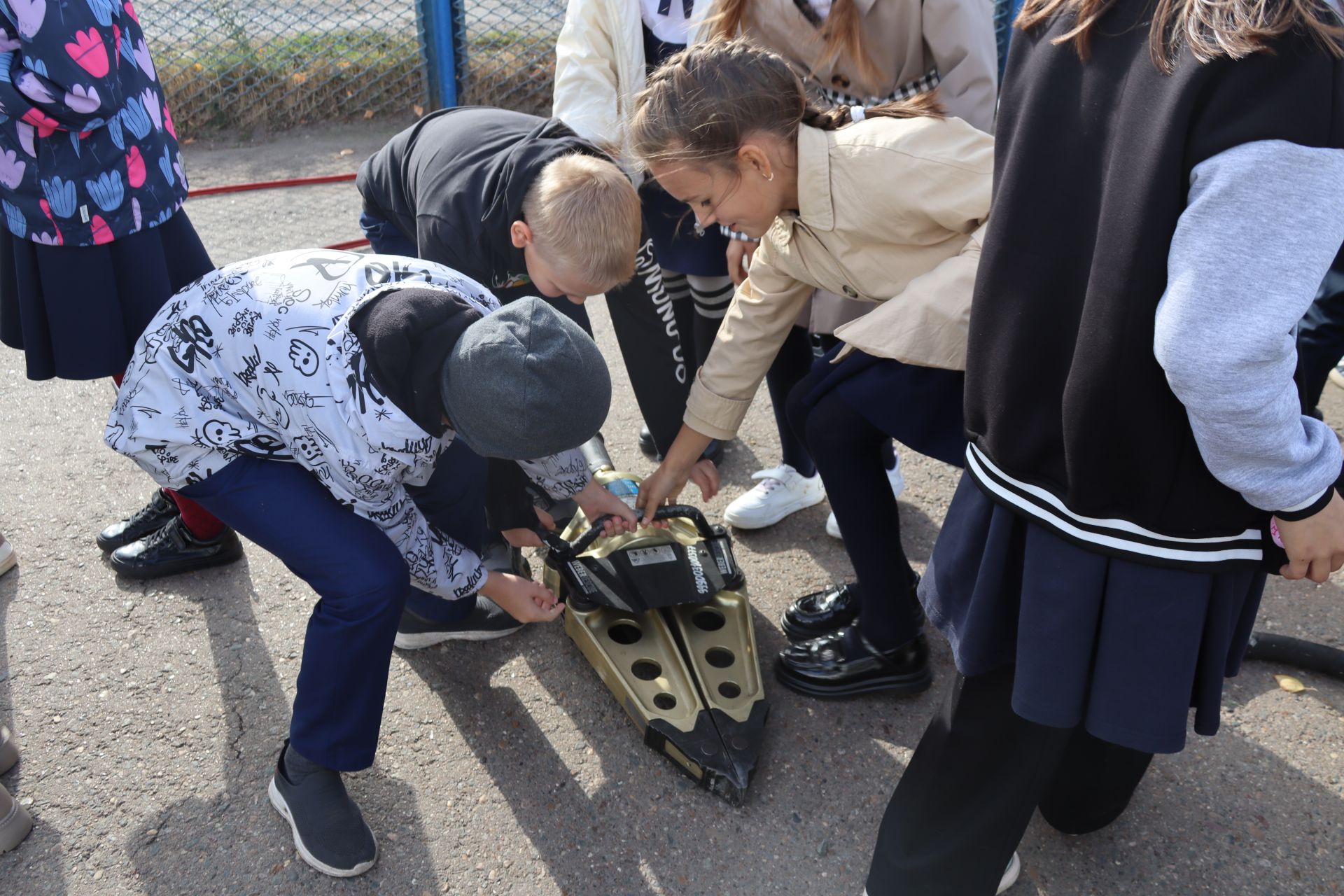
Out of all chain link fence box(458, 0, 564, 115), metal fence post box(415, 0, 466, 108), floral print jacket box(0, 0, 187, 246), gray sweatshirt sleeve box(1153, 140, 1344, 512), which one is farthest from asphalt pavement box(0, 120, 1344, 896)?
chain link fence box(458, 0, 564, 115)

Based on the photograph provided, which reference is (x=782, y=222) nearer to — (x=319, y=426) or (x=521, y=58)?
(x=319, y=426)

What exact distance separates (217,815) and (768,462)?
1947 millimetres

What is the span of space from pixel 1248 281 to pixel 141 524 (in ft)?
9.19

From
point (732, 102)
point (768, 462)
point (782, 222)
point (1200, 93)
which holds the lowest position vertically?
point (768, 462)

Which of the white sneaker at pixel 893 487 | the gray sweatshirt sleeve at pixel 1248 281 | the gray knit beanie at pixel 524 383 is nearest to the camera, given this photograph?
the gray sweatshirt sleeve at pixel 1248 281

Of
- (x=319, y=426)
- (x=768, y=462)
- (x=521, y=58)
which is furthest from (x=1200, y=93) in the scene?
(x=521, y=58)

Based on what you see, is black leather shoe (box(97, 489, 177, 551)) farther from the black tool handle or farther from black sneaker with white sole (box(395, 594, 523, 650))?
the black tool handle

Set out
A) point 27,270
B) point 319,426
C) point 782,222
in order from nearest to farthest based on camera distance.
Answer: point 319,426 < point 782,222 < point 27,270

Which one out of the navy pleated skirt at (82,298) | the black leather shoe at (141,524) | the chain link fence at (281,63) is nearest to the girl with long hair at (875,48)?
the navy pleated skirt at (82,298)

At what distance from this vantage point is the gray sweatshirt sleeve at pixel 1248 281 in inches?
41.8

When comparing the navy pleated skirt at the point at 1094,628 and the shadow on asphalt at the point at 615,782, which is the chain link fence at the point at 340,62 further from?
the navy pleated skirt at the point at 1094,628

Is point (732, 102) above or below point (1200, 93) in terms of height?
below

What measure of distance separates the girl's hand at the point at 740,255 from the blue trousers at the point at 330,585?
1235 mm

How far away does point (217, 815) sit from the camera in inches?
84.5
